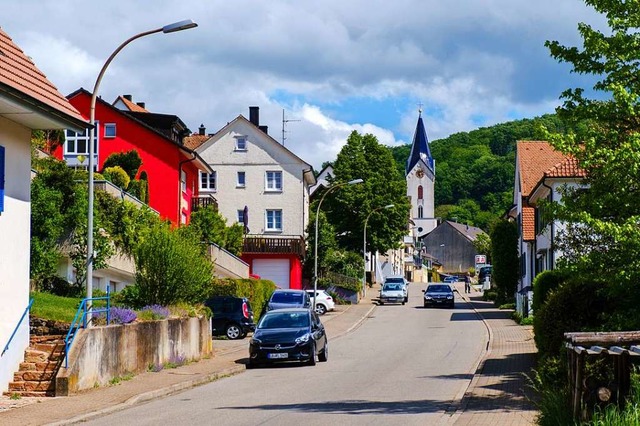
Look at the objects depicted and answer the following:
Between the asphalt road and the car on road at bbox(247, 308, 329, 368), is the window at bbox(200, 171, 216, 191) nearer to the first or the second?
the asphalt road

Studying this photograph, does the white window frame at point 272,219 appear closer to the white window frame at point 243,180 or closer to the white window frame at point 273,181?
the white window frame at point 273,181

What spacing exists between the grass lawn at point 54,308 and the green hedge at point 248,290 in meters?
14.3

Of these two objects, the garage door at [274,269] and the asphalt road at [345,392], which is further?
the garage door at [274,269]

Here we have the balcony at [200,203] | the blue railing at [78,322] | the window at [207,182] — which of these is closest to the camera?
the blue railing at [78,322]

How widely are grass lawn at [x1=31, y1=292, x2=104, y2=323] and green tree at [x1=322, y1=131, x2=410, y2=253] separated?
2226 inches

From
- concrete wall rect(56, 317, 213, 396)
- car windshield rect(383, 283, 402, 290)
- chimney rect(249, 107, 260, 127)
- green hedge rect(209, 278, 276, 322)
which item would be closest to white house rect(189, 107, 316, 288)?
car windshield rect(383, 283, 402, 290)

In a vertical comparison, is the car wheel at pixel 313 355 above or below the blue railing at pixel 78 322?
below

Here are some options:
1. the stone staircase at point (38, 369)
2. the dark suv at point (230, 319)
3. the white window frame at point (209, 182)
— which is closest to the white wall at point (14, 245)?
the stone staircase at point (38, 369)

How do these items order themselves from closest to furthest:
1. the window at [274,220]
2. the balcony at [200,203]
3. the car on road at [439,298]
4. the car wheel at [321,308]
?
the car wheel at [321,308]
the balcony at [200,203]
the car on road at [439,298]
the window at [274,220]

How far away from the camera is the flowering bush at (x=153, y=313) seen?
23.3m

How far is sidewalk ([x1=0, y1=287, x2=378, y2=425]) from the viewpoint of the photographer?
15141 millimetres

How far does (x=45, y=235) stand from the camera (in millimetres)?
28703

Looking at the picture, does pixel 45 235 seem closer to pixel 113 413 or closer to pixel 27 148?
pixel 27 148

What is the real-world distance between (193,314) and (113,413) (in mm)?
10872
